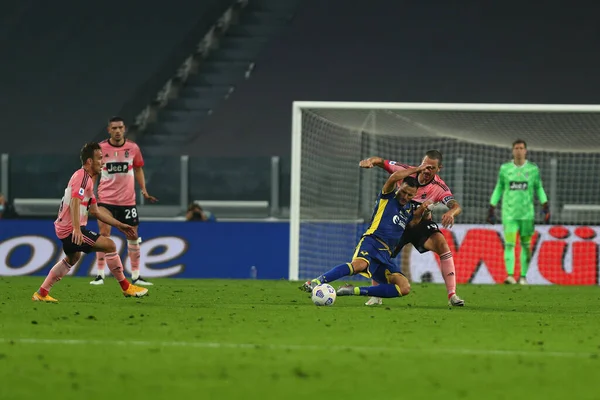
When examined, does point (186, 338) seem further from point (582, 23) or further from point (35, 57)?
point (582, 23)

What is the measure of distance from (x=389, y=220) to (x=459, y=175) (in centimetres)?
720

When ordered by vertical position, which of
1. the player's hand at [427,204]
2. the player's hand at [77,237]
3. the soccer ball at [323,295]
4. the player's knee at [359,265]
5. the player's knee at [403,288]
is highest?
the player's hand at [427,204]

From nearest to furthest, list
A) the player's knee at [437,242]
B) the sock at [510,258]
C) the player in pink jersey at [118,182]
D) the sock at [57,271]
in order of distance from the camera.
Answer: the sock at [57,271] → the player's knee at [437,242] → the player in pink jersey at [118,182] → the sock at [510,258]

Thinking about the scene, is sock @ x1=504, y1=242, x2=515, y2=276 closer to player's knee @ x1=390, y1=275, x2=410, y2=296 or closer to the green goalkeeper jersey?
the green goalkeeper jersey

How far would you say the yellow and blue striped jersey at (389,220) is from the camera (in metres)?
10.1

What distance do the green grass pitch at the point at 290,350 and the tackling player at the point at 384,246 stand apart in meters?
0.23

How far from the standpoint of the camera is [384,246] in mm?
10172

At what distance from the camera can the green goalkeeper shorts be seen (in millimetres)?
15672

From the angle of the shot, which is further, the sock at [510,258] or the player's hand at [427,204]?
the sock at [510,258]

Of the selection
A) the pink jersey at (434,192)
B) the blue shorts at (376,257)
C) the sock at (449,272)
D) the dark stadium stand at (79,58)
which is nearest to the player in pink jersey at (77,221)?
the blue shorts at (376,257)

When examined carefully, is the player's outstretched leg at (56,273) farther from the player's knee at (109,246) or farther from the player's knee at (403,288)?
the player's knee at (403,288)

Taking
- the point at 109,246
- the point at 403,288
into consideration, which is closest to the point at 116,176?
the point at 109,246

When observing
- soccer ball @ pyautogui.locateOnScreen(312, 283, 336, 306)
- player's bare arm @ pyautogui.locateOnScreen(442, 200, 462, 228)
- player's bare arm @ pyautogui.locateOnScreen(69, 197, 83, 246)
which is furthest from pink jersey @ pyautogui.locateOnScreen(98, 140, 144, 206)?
player's bare arm @ pyautogui.locateOnScreen(442, 200, 462, 228)

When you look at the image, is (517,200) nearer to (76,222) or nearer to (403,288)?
(403,288)
